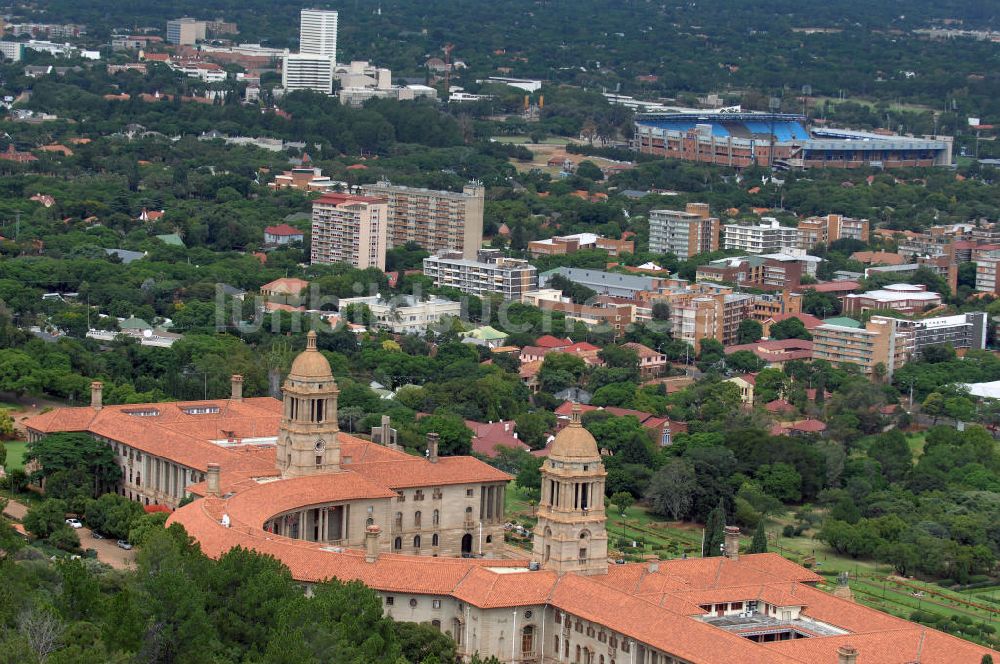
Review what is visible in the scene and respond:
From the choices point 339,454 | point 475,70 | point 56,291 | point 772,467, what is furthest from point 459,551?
point 475,70

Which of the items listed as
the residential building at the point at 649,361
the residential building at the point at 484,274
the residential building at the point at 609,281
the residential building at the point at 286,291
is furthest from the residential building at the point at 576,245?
the residential building at the point at 649,361

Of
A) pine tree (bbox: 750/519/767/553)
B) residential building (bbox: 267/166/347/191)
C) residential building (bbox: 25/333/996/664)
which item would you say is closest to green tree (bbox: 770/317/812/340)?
residential building (bbox: 267/166/347/191)

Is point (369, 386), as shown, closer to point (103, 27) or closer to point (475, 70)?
point (475, 70)

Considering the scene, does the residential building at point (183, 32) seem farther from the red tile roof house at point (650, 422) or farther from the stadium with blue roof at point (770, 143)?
the red tile roof house at point (650, 422)

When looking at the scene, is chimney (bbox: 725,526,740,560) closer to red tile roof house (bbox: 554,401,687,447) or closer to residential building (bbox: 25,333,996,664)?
residential building (bbox: 25,333,996,664)

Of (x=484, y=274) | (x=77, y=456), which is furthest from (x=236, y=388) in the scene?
(x=484, y=274)

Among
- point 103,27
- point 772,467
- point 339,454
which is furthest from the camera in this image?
point 103,27

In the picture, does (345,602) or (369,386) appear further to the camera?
(369,386)
